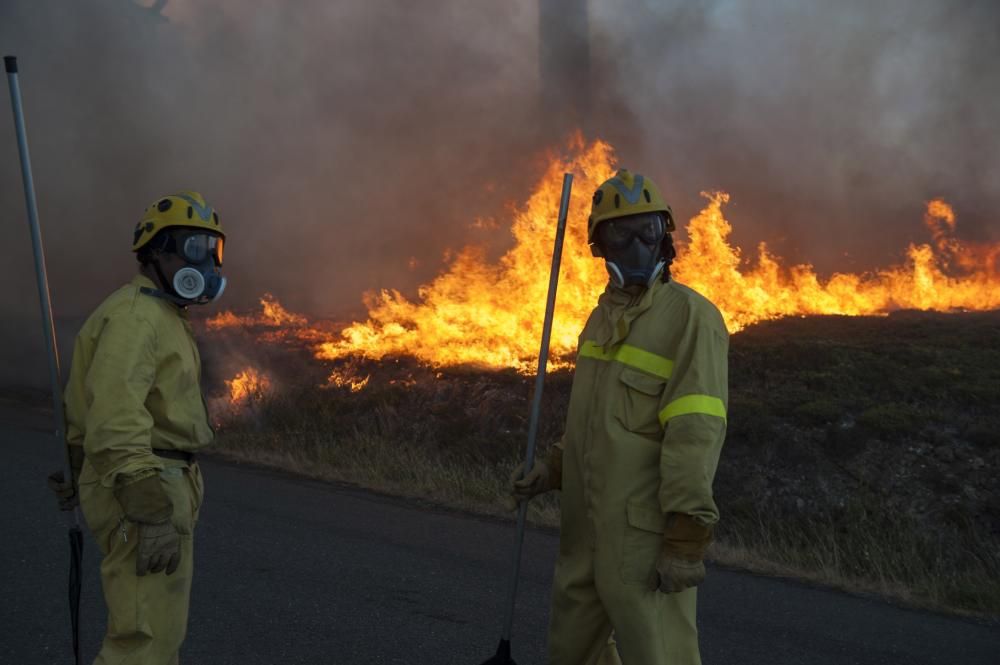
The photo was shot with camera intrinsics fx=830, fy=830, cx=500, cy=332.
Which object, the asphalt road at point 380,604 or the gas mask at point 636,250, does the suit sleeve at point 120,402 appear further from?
the asphalt road at point 380,604

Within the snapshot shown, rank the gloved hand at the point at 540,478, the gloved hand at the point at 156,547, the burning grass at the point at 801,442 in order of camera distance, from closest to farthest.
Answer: the gloved hand at the point at 156,547 → the gloved hand at the point at 540,478 → the burning grass at the point at 801,442

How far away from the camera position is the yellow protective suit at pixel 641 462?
2287 millimetres

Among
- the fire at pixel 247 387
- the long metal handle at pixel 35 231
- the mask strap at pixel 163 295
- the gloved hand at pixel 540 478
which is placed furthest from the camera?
the fire at pixel 247 387

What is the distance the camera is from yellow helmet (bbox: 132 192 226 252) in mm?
2625

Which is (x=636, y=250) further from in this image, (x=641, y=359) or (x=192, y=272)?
(x=192, y=272)

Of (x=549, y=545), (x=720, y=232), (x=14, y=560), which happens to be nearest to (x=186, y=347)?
(x=14, y=560)

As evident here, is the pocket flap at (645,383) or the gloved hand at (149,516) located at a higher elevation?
the pocket flap at (645,383)

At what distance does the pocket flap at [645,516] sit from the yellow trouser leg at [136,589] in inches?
52.6

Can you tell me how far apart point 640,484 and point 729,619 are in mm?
2558

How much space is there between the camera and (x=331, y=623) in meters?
4.13

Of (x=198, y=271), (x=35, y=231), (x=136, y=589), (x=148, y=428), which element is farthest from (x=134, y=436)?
(x=35, y=231)

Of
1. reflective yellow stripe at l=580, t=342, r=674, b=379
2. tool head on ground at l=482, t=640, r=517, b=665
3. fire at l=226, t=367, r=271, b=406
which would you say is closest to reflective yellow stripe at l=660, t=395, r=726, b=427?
reflective yellow stripe at l=580, t=342, r=674, b=379

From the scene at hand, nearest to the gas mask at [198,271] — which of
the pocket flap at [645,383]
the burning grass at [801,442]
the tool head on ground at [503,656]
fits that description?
the pocket flap at [645,383]

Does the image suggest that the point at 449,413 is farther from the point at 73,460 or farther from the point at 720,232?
the point at 73,460
